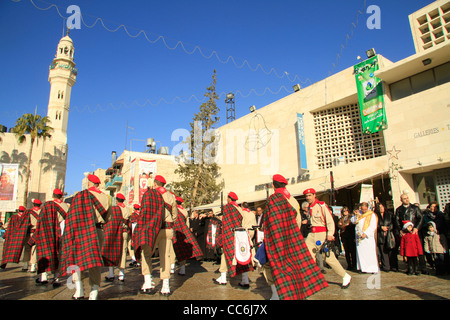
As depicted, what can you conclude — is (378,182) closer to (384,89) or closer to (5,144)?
(384,89)

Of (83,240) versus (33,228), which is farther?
(33,228)

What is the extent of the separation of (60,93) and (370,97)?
4975 centimetres

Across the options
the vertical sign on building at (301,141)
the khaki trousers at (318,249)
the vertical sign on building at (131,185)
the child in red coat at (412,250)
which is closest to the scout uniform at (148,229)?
the khaki trousers at (318,249)

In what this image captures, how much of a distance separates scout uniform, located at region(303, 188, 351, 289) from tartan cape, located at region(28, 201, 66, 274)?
16.0 feet

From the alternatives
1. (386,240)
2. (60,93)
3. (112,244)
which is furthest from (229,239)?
(60,93)

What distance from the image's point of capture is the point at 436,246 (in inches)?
261

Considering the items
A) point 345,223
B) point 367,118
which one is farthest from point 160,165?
point 345,223

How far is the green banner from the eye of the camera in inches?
500

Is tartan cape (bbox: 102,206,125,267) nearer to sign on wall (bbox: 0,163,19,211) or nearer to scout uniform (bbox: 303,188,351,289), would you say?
scout uniform (bbox: 303,188,351,289)

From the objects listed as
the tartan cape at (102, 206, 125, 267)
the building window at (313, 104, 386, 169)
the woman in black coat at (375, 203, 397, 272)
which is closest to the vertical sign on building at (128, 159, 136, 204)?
the building window at (313, 104, 386, 169)

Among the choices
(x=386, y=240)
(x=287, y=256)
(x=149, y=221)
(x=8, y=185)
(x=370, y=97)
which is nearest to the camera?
(x=287, y=256)

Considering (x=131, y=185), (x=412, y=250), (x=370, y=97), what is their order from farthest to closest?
(x=131, y=185) < (x=370, y=97) < (x=412, y=250)

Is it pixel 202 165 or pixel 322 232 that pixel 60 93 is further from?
pixel 322 232

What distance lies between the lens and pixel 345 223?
8.05 meters
